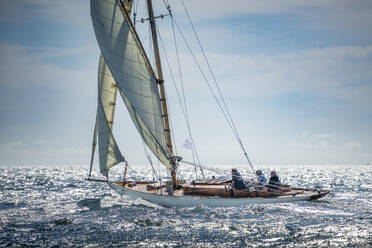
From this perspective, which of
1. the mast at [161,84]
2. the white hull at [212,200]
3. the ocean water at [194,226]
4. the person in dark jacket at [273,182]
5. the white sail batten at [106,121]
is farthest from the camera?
the white sail batten at [106,121]

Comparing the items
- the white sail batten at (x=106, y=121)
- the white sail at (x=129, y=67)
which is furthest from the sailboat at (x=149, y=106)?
the white sail batten at (x=106, y=121)

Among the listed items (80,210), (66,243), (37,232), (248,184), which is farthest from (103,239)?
(248,184)

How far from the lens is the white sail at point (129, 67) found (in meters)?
21.0

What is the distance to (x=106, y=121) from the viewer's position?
2391 centimetres

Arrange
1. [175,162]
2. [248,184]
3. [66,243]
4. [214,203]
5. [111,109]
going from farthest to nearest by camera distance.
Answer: [111,109], [175,162], [248,184], [214,203], [66,243]

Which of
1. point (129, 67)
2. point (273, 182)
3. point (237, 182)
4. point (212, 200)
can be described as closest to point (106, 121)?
point (129, 67)

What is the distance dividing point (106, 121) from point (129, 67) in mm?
4504

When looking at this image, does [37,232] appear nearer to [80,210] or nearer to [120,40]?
[80,210]

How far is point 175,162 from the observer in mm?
23109

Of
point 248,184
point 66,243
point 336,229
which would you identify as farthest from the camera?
point 248,184

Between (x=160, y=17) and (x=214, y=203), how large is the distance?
40.9 feet

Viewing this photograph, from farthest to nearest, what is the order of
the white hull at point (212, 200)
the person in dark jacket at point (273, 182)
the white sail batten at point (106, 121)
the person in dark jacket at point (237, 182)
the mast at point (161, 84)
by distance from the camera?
1. the white sail batten at point (106, 121)
2. the mast at point (161, 84)
3. the person in dark jacket at point (273, 182)
4. the person in dark jacket at point (237, 182)
5. the white hull at point (212, 200)

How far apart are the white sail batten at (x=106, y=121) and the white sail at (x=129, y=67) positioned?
9.71ft

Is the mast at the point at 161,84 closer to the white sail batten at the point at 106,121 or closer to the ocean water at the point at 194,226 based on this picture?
the white sail batten at the point at 106,121
